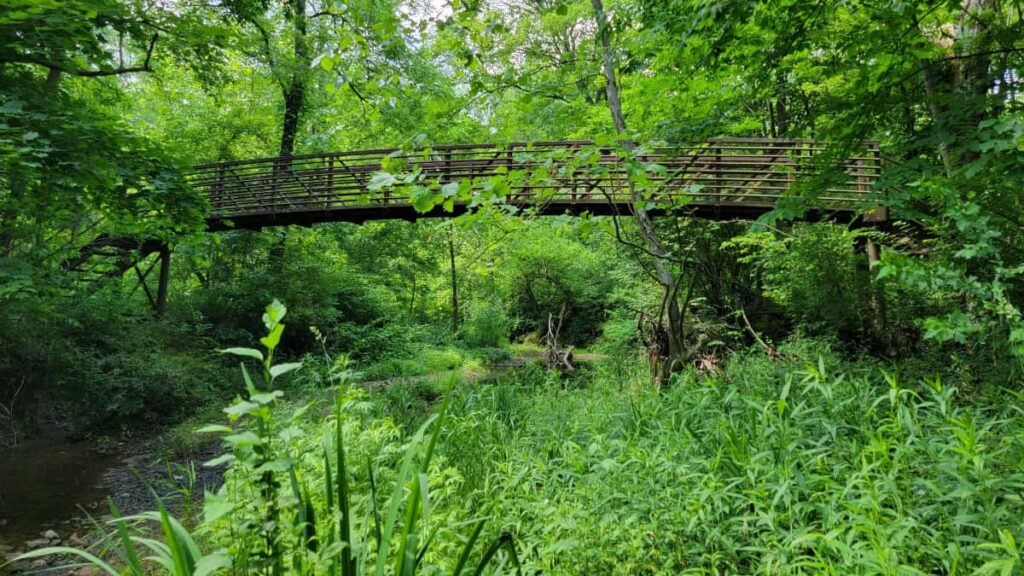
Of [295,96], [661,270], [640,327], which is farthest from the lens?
[295,96]

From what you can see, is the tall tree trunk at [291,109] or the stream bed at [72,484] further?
the tall tree trunk at [291,109]

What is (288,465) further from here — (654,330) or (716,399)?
(654,330)

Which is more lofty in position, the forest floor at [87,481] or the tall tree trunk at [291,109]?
the tall tree trunk at [291,109]

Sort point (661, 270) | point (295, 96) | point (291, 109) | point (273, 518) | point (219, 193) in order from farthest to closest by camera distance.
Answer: point (291, 109), point (295, 96), point (219, 193), point (661, 270), point (273, 518)

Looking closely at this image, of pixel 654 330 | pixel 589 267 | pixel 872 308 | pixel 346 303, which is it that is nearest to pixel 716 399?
pixel 654 330

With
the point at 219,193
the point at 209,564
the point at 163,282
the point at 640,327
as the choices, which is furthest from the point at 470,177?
the point at 163,282

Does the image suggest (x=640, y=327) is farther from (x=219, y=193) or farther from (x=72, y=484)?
(x=219, y=193)

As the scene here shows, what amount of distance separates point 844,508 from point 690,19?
3072 mm

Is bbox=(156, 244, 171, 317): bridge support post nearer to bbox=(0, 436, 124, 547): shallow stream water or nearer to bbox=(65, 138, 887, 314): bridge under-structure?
bbox=(65, 138, 887, 314): bridge under-structure

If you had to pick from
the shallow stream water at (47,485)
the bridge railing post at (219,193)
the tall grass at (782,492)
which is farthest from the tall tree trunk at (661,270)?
the bridge railing post at (219,193)

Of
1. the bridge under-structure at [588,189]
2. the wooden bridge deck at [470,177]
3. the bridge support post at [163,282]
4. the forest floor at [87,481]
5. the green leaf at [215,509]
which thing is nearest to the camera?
the green leaf at [215,509]

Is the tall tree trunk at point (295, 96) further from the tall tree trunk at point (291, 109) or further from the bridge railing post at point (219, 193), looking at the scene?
the bridge railing post at point (219, 193)

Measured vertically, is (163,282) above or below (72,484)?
above

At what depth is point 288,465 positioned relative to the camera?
91 centimetres
